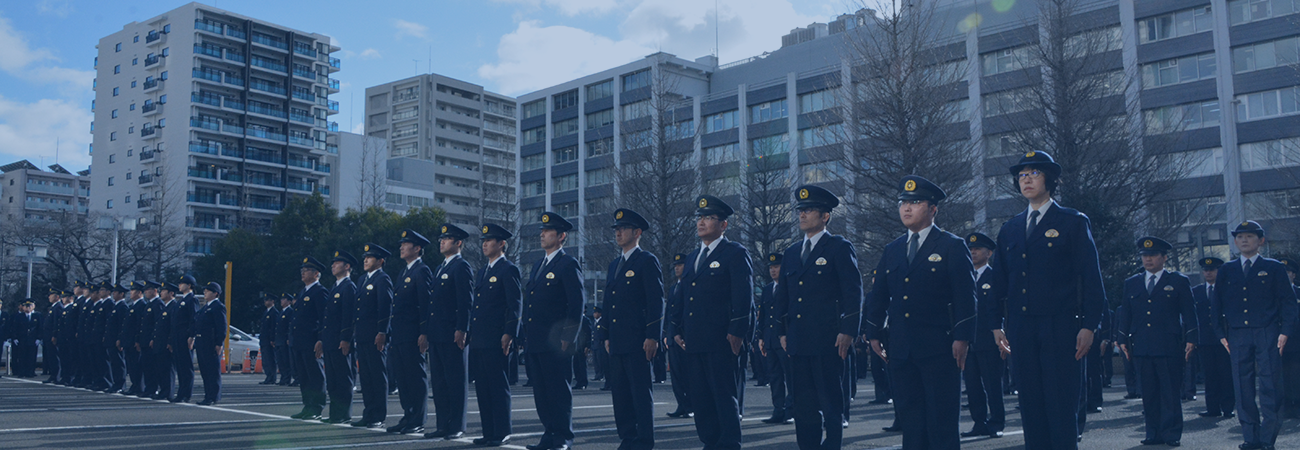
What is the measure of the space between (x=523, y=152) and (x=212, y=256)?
3372 cm

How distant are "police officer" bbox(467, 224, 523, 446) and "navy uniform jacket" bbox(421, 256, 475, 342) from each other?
0.29 m

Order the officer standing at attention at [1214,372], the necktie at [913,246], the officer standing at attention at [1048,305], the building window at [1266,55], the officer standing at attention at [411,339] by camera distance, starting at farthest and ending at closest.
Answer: the building window at [1266,55] < the officer standing at attention at [1214,372] < the officer standing at attention at [411,339] < the necktie at [913,246] < the officer standing at attention at [1048,305]

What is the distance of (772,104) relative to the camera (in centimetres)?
5912

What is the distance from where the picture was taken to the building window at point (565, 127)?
7460cm

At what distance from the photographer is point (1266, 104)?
41.7 m

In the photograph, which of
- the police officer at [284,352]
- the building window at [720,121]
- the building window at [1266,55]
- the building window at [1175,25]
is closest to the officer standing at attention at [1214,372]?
the police officer at [284,352]

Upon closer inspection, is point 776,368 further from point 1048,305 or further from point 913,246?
point 1048,305

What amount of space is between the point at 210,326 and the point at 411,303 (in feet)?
19.0

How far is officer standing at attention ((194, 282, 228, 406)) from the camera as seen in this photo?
13508 millimetres

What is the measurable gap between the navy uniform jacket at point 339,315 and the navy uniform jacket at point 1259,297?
8519 millimetres

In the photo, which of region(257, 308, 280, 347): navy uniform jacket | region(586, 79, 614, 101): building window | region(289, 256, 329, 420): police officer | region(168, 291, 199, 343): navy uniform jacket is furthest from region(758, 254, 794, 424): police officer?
region(586, 79, 614, 101): building window

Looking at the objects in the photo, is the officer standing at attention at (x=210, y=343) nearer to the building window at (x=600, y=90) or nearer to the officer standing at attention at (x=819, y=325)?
the officer standing at attention at (x=819, y=325)

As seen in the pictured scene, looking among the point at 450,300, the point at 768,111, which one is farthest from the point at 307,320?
the point at 768,111

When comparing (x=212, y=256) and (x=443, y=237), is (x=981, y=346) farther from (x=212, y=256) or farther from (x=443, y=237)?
(x=212, y=256)
